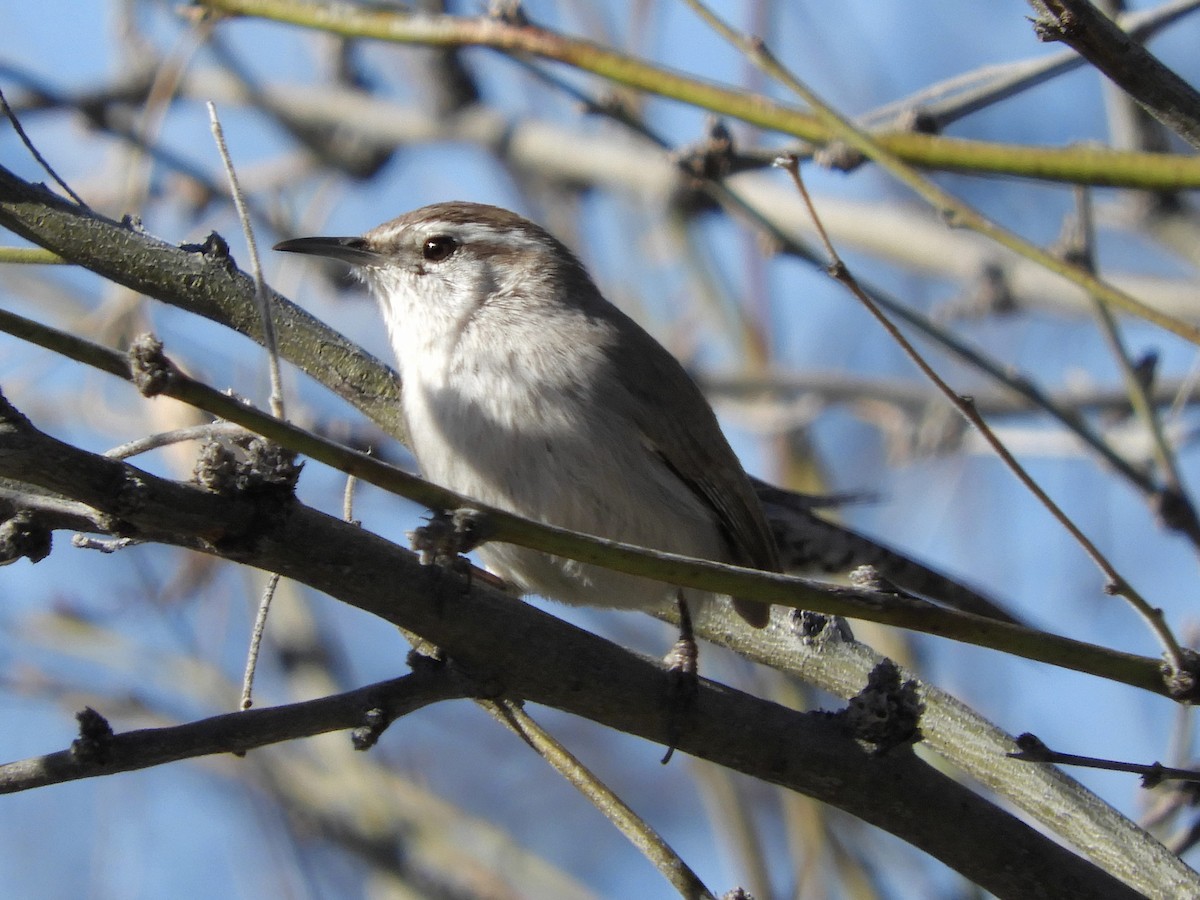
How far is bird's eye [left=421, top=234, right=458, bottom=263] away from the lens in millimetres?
4508

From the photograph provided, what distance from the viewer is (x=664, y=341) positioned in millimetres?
6191

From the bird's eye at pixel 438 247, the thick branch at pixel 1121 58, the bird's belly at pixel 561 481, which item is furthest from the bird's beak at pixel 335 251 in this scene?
the thick branch at pixel 1121 58

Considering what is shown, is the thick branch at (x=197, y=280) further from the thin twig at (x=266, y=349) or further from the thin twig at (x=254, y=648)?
the thin twig at (x=254, y=648)

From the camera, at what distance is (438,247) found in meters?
4.52

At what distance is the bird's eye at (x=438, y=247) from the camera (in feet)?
14.8

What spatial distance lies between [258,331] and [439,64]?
13.2ft

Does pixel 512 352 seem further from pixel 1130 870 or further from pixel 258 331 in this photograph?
pixel 1130 870

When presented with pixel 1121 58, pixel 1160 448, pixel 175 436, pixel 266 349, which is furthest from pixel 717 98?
pixel 1160 448

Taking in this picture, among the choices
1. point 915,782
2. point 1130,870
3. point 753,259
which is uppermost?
point 753,259

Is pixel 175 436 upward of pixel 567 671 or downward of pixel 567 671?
upward

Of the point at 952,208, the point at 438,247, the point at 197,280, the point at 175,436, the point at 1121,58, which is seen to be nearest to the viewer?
the point at 1121,58

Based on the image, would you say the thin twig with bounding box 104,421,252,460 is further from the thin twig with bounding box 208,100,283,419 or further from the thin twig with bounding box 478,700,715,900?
the thin twig with bounding box 478,700,715,900

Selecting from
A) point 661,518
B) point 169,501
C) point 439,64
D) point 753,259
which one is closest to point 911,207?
point 753,259

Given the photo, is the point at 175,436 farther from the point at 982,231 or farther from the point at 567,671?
the point at 982,231
